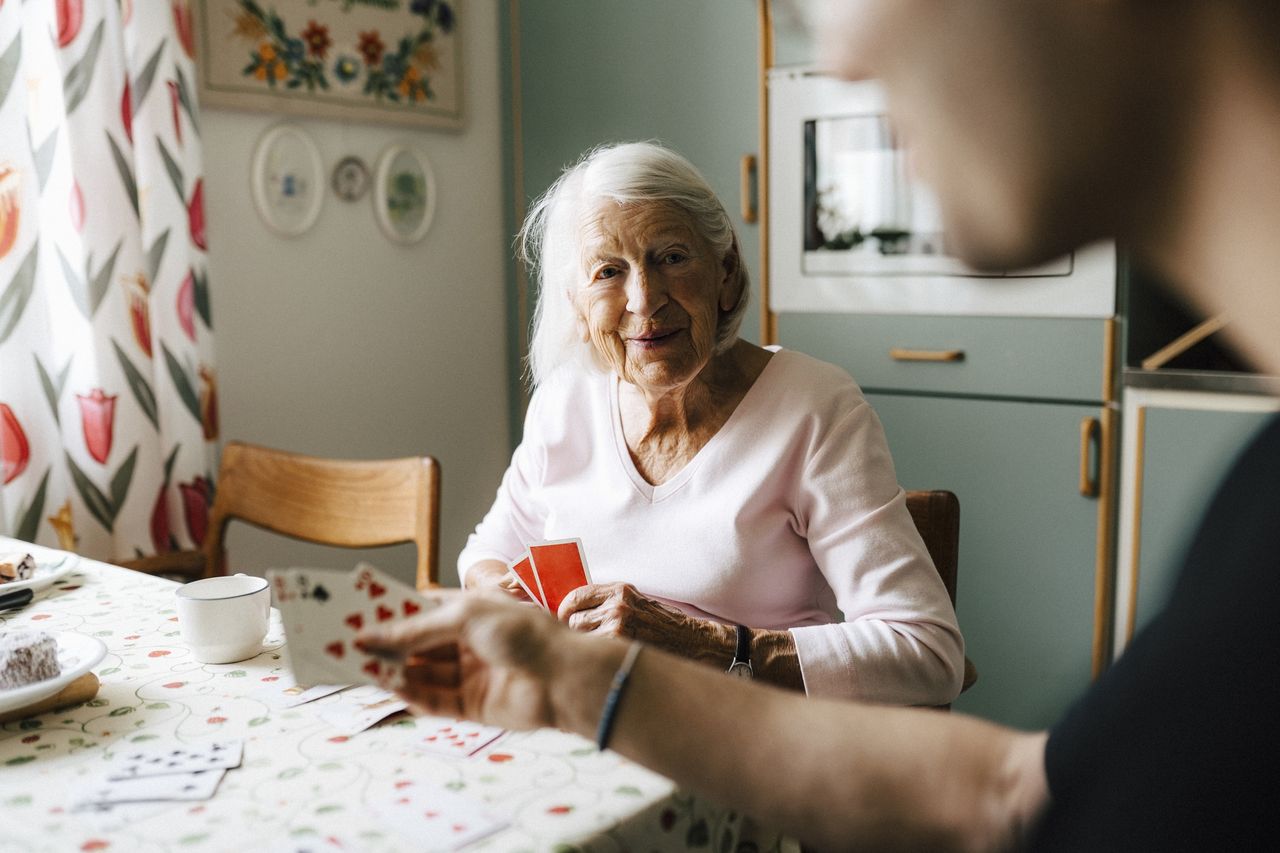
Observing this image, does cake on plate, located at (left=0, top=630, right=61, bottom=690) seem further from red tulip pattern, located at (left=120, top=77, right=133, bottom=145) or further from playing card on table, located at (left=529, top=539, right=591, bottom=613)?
red tulip pattern, located at (left=120, top=77, right=133, bottom=145)

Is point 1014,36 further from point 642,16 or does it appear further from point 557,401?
point 642,16

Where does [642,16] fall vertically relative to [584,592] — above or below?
above

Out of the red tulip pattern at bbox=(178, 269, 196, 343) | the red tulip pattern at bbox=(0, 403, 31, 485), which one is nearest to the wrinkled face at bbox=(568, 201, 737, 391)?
the red tulip pattern at bbox=(178, 269, 196, 343)

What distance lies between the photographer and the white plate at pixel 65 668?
3.26 ft

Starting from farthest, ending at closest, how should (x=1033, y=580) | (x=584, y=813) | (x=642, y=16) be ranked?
1. (x=642, y=16)
2. (x=1033, y=580)
3. (x=584, y=813)

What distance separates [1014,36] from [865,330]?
220cm

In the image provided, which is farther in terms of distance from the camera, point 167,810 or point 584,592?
point 584,592

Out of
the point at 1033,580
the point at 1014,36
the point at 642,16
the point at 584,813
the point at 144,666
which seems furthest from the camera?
the point at 642,16

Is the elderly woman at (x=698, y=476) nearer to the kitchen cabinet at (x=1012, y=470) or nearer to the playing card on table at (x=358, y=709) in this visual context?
the playing card on table at (x=358, y=709)

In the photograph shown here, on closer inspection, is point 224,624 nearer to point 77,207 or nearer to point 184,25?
point 77,207

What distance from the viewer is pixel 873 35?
1.86 feet

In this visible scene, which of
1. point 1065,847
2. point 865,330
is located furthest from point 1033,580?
point 1065,847

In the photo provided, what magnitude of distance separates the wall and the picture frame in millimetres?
56

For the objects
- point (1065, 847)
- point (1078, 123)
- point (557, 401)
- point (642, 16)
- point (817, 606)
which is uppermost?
point (642, 16)
